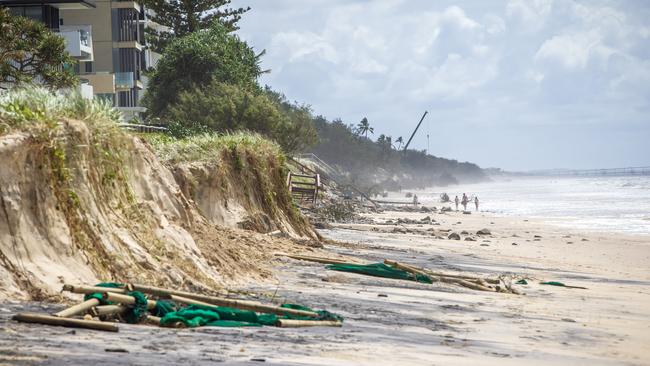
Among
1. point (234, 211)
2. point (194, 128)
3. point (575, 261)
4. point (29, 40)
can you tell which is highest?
point (29, 40)

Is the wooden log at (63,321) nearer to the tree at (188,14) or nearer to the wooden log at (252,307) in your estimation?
the wooden log at (252,307)

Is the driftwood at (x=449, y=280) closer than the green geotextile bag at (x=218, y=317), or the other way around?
the green geotextile bag at (x=218, y=317)

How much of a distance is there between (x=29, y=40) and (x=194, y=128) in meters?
10.3

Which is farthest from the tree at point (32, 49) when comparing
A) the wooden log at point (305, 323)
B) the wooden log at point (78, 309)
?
the wooden log at point (78, 309)

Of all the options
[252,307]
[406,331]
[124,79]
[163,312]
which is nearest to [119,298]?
[163,312]

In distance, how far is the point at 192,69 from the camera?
62312mm

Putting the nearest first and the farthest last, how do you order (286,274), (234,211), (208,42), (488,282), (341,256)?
(286,274) → (488,282) → (341,256) → (234,211) → (208,42)

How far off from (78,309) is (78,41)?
49.7 m

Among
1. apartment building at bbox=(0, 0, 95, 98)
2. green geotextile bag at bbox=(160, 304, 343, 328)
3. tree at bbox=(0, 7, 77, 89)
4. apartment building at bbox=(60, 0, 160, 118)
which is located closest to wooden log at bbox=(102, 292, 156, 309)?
green geotextile bag at bbox=(160, 304, 343, 328)

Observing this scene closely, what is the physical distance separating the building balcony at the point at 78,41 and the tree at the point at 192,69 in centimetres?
479

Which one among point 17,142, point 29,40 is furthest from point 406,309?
point 29,40

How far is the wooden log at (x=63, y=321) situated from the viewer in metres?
9.12

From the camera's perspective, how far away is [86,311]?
32.3 feet

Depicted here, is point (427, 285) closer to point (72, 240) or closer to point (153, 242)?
point (153, 242)
